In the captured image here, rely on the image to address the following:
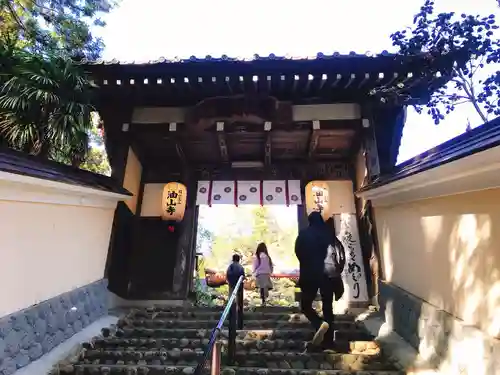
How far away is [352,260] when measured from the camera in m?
7.23

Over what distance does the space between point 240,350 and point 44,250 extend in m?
3.12

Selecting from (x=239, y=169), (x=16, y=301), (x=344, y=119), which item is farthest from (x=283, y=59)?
(x=16, y=301)

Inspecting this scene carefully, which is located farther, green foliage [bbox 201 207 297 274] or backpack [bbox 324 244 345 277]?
green foliage [bbox 201 207 297 274]

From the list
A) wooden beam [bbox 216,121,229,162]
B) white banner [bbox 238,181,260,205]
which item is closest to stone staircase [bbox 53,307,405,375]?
white banner [bbox 238,181,260,205]

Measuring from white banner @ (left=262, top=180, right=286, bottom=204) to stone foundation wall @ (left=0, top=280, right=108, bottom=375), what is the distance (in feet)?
14.0

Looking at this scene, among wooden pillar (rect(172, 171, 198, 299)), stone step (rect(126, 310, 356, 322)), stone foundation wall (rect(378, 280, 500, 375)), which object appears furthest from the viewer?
wooden pillar (rect(172, 171, 198, 299))

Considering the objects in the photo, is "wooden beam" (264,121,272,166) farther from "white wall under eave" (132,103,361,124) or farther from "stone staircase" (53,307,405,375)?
"stone staircase" (53,307,405,375)

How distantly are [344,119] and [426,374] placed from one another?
505 centimetres

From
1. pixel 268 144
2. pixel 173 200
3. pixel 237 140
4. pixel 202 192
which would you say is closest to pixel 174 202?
pixel 173 200

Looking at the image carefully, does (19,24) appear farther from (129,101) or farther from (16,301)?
(16,301)

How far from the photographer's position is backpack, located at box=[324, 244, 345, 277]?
14.9 ft

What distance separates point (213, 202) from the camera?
8.25m

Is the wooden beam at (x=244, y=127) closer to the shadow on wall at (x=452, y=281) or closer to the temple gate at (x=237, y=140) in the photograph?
the temple gate at (x=237, y=140)

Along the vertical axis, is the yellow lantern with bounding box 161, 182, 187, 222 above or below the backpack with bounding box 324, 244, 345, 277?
above
